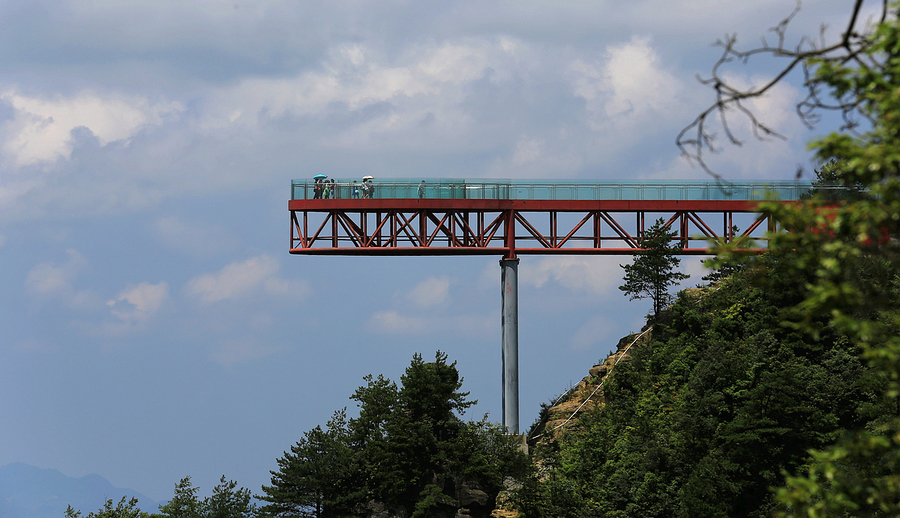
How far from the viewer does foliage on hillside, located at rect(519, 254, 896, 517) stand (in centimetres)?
3403

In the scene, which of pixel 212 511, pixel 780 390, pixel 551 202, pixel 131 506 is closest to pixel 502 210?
pixel 551 202

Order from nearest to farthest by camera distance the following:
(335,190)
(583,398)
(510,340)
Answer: (510,340) → (335,190) → (583,398)

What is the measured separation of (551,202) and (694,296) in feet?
34.4

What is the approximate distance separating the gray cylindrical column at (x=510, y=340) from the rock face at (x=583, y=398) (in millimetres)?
4647

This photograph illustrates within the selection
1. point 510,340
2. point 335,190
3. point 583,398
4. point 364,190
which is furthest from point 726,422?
point 335,190

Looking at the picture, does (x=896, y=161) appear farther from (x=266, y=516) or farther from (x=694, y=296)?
(x=694, y=296)

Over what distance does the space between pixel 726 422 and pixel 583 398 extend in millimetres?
15473

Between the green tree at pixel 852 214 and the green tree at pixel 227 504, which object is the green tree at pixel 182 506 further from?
the green tree at pixel 852 214

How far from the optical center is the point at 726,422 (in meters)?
36.0

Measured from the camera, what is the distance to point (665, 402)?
1615 inches

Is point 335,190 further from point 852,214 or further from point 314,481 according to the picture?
point 852,214

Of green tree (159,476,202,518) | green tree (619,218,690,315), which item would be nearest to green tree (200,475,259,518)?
green tree (159,476,202,518)

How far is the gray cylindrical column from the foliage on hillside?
125 inches

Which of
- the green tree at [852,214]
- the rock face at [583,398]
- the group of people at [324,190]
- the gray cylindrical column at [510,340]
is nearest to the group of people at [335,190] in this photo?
the group of people at [324,190]
